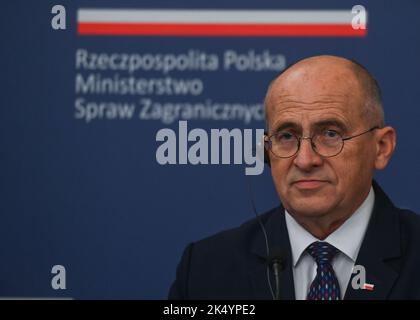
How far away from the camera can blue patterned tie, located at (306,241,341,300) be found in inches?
85.5

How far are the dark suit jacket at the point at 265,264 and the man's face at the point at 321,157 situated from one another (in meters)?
0.14

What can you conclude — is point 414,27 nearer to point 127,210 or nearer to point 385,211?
point 385,211

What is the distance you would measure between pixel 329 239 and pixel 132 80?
3.00 ft

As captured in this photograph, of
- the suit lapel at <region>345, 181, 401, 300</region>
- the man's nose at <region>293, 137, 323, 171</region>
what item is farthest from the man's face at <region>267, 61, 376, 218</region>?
the suit lapel at <region>345, 181, 401, 300</region>

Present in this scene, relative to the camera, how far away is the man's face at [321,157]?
7.13 ft

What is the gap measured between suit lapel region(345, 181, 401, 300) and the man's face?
11 cm

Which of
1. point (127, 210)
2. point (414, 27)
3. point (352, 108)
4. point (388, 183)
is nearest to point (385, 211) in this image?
point (388, 183)

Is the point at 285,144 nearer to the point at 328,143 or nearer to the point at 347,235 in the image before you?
the point at 328,143

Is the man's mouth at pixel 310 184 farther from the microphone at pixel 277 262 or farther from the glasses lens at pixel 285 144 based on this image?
the microphone at pixel 277 262

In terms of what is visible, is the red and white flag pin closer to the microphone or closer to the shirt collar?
the shirt collar

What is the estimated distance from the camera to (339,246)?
2234 millimetres

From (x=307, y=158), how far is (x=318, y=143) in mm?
65

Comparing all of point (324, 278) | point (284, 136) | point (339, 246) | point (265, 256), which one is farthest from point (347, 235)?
point (284, 136)

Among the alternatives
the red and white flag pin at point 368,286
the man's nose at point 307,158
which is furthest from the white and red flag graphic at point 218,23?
the red and white flag pin at point 368,286
